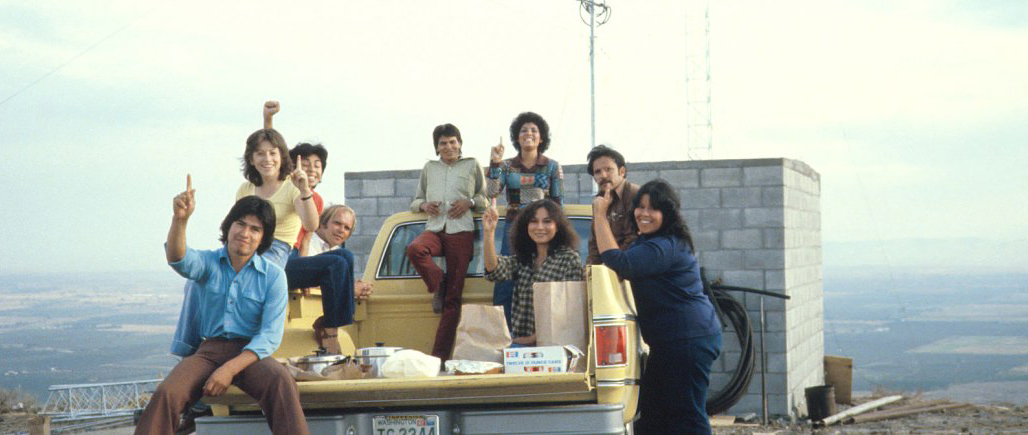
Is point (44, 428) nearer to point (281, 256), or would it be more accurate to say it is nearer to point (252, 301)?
point (281, 256)

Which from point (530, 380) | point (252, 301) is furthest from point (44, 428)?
point (530, 380)

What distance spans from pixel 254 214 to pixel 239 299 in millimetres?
403

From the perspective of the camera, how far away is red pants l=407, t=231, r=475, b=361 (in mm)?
6891

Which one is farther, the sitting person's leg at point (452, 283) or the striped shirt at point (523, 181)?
the striped shirt at point (523, 181)

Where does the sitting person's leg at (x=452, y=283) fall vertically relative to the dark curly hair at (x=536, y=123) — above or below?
below

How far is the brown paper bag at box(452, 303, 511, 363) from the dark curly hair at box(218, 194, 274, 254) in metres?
1.17

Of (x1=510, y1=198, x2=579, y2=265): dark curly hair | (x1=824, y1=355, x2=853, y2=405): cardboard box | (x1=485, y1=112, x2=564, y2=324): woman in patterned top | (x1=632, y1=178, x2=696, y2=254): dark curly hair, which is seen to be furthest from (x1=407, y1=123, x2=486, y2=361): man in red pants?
(x1=824, y1=355, x2=853, y2=405): cardboard box

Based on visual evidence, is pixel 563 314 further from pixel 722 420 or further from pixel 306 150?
pixel 722 420

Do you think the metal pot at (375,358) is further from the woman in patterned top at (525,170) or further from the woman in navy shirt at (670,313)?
the woman in patterned top at (525,170)

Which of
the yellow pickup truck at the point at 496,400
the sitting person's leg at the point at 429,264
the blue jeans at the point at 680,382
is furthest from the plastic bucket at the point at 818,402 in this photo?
the yellow pickup truck at the point at 496,400

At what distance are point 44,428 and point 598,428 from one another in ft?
21.2

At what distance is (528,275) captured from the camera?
6.62 metres

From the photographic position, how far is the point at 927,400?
1322 cm

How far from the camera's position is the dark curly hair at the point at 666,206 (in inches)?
241
